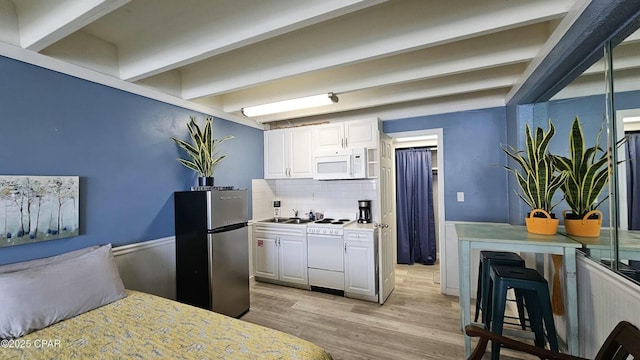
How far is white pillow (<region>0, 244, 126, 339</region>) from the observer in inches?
56.2

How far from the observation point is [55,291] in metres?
1.59

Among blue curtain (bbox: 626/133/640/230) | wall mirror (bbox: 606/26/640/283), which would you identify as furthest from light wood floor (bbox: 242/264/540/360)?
blue curtain (bbox: 626/133/640/230)

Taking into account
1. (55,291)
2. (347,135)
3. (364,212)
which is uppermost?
(347,135)

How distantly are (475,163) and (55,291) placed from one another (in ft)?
13.6

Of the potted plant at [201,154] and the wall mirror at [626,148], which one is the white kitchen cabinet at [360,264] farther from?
the wall mirror at [626,148]

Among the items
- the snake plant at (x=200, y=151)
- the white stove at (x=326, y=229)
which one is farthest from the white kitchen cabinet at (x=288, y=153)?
the snake plant at (x=200, y=151)

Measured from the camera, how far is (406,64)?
8.07ft

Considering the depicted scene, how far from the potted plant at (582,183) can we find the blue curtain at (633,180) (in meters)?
0.25

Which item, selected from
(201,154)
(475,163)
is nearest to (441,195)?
(475,163)

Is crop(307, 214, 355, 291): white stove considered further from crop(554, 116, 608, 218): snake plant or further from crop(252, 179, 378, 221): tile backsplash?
crop(554, 116, 608, 218): snake plant

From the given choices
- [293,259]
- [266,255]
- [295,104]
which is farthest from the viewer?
[266,255]

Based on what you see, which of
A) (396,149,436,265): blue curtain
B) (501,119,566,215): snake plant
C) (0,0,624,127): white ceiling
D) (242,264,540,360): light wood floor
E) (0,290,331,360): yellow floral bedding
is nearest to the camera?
(0,290,331,360): yellow floral bedding

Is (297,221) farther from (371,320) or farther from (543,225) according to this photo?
(543,225)

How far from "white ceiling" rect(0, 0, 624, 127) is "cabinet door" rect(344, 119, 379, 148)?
0.69 meters
